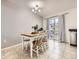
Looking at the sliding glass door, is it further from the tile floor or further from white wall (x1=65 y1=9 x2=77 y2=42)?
the tile floor

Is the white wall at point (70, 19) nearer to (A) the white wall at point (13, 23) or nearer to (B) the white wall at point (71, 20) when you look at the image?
(B) the white wall at point (71, 20)

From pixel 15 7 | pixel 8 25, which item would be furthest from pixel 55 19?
pixel 8 25

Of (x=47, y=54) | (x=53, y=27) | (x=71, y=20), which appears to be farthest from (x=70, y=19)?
(x=47, y=54)

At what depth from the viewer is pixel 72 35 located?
17.3 ft

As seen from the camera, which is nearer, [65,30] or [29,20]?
[65,30]

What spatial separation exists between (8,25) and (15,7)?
4.06 ft

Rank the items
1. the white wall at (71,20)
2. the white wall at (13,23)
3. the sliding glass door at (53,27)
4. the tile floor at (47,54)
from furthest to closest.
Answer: the sliding glass door at (53,27)
the white wall at (71,20)
the white wall at (13,23)
the tile floor at (47,54)

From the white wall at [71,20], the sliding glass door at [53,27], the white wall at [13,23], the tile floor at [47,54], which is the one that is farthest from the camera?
the sliding glass door at [53,27]

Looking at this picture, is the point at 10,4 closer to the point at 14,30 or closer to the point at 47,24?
the point at 14,30

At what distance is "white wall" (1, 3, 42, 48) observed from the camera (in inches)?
173

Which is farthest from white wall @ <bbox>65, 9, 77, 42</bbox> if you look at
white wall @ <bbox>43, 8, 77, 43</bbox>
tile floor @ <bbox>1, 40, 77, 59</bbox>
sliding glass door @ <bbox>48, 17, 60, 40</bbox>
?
tile floor @ <bbox>1, 40, 77, 59</bbox>

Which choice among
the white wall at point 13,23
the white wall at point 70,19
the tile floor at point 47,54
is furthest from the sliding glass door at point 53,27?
the tile floor at point 47,54

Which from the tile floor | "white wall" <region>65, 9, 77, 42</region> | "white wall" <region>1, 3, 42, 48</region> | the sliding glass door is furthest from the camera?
the sliding glass door

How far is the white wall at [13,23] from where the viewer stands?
14.4 ft
